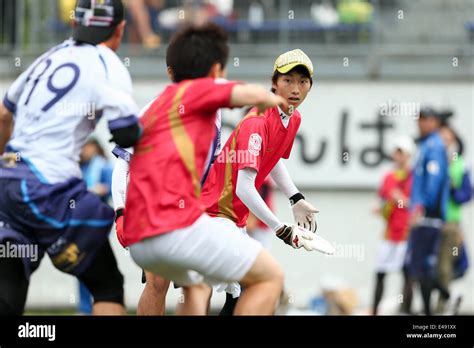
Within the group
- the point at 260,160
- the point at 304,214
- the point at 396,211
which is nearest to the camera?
the point at 260,160

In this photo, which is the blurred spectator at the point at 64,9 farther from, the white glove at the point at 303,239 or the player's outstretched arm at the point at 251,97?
the player's outstretched arm at the point at 251,97

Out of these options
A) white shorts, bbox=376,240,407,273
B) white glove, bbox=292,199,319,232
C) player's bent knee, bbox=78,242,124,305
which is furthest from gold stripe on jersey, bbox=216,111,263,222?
white shorts, bbox=376,240,407,273

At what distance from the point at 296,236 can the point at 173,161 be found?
1550 mm

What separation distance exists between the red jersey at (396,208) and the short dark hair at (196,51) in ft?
29.7

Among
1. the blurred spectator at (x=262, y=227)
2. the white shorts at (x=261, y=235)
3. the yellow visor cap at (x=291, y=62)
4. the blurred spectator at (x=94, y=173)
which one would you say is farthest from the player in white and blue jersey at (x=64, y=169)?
the white shorts at (x=261, y=235)

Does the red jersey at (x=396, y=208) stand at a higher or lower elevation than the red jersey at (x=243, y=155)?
lower

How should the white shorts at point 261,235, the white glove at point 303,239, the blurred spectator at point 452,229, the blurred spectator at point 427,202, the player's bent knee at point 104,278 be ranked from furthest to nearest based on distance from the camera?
the white shorts at point 261,235 < the blurred spectator at point 452,229 < the blurred spectator at point 427,202 < the white glove at point 303,239 < the player's bent knee at point 104,278

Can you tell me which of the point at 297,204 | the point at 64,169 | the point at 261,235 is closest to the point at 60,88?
the point at 64,169

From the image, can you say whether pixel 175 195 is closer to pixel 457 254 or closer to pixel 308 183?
pixel 457 254

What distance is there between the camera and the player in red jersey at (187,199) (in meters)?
7.11

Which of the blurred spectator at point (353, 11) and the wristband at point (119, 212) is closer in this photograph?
the wristband at point (119, 212)

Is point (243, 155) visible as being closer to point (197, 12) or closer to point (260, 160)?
point (260, 160)

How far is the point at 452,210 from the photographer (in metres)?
15.9

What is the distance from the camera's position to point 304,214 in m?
9.05
